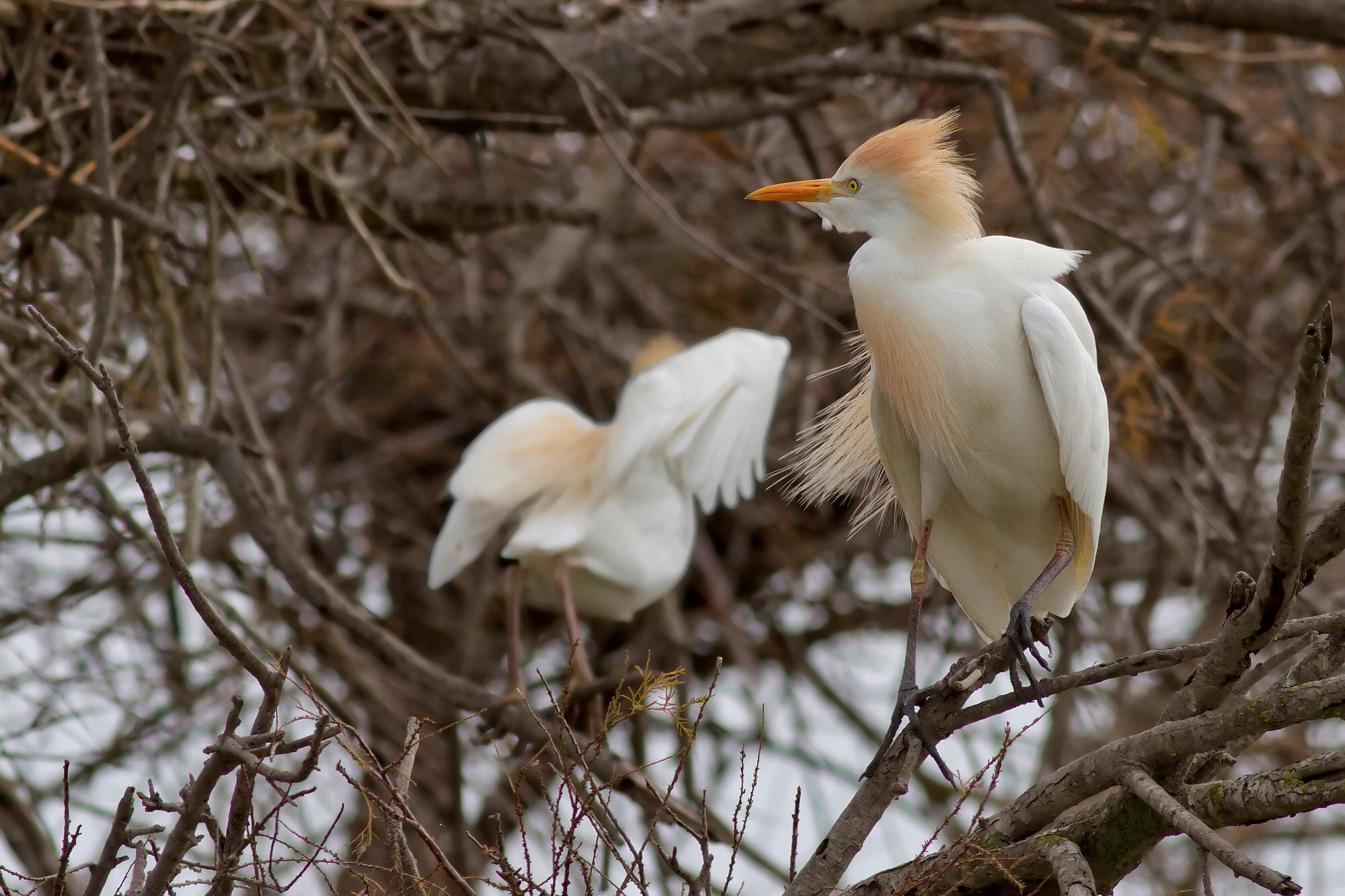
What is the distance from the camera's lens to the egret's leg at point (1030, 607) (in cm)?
169

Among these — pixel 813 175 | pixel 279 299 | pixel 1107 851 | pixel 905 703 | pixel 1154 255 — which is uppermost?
pixel 279 299

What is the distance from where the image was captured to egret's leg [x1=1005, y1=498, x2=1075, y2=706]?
1688mm

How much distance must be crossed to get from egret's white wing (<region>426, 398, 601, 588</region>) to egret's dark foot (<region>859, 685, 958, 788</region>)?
142cm

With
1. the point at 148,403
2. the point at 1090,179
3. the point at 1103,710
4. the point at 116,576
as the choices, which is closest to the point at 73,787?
the point at 116,576

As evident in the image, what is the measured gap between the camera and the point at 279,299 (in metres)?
4.14

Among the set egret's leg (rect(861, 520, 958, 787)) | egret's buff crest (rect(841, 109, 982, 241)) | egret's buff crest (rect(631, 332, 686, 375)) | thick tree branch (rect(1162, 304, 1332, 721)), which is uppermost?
egret's buff crest (rect(631, 332, 686, 375))

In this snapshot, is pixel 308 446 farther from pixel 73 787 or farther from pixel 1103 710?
pixel 1103 710

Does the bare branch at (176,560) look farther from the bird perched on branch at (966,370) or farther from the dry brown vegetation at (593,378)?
the bird perched on branch at (966,370)

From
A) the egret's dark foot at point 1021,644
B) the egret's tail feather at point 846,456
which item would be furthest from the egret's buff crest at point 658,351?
the egret's dark foot at point 1021,644

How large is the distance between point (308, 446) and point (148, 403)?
109cm

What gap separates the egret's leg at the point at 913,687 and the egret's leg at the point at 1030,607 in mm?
130

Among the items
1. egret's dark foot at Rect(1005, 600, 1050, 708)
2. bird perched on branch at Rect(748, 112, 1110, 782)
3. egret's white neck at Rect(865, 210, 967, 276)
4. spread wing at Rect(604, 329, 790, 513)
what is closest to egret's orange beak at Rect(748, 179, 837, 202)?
bird perched on branch at Rect(748, 112, 1110, 782)

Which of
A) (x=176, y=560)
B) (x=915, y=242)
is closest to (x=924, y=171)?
(x=915, y=242)

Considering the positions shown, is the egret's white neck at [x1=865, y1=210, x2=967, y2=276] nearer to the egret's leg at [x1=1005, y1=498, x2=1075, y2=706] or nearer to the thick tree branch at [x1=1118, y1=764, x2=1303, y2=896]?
the egret's leg at [x1=1005, y1=498, x2=1075, y2=706]
